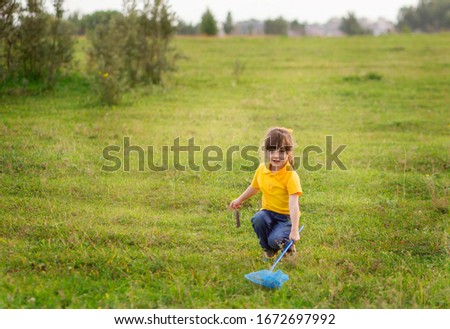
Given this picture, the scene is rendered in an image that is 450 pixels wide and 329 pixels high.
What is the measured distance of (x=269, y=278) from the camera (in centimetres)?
439

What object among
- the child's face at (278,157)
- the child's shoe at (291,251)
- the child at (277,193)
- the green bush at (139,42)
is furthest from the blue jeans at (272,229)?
the green bush at (139,42)

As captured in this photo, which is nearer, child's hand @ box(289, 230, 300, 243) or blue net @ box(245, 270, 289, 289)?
blue net @ box(245, 270, 289, 289)

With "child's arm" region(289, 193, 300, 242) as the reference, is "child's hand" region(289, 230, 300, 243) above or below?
below

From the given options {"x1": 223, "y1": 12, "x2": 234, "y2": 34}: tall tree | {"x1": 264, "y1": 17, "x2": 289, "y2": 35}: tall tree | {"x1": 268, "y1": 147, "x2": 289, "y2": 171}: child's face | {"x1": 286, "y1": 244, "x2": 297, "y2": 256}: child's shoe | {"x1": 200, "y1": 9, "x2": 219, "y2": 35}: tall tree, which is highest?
{"x1": 264, "y1": 17, "x2": 289, "y2": 35}: tall tree

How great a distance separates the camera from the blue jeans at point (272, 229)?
4992 millimetres

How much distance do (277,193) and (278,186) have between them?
0.26ft

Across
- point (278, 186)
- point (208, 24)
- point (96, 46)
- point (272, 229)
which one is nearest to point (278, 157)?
point (278, 186)

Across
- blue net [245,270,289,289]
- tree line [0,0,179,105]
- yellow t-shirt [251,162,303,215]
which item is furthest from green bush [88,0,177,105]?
blue net [245,270,289,289]

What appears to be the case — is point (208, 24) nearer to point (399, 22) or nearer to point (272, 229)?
point (399, 22)

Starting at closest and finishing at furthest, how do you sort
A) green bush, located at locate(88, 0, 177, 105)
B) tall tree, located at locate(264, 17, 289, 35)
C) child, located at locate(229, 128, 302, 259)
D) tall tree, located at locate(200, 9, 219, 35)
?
child, located at locate(229, 128, 302, 259) → green bush, located at locate(88, 0, 177, 105) → tall tree, located at locate(200, 9, 219, 35) → tall tree, located at locate(264, 17, 289, 35)

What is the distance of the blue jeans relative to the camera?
4.99 m

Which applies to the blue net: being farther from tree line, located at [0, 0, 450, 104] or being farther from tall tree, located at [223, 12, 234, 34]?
tall tree, located at [223, 12, 234, 34]

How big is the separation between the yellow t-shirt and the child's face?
2.1 inches
